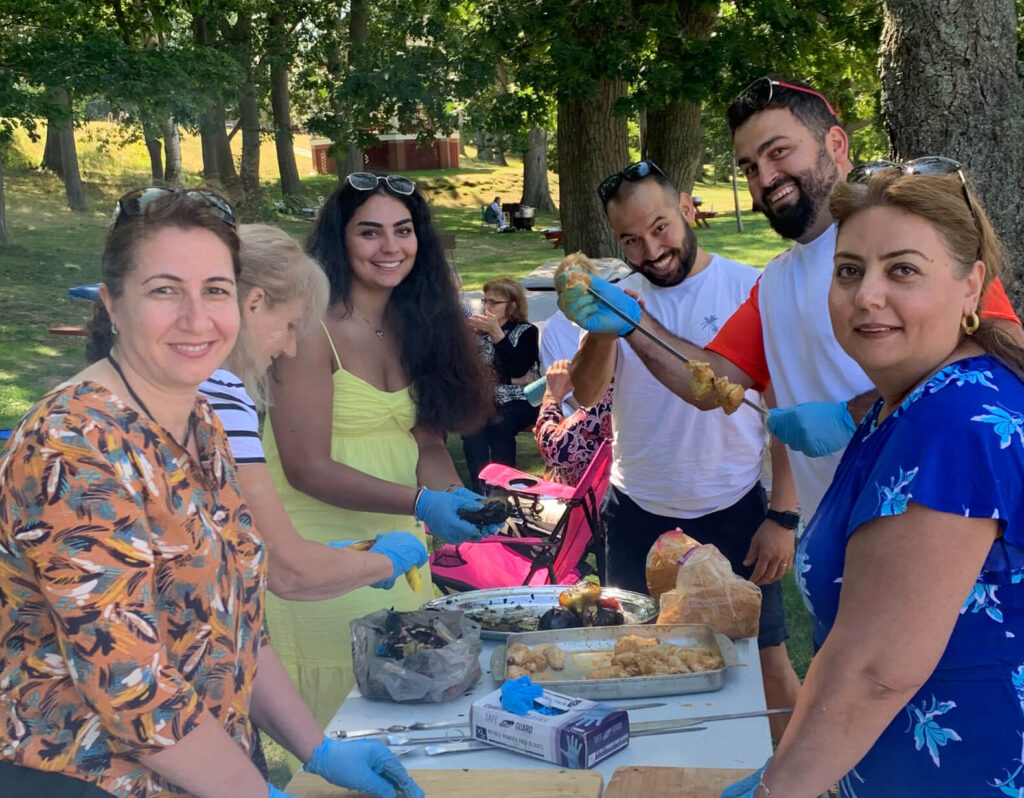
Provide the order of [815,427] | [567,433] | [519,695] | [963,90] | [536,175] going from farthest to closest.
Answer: [536,175], [567,433], [963,90], [815,427], [519,695]

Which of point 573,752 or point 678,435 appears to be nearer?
point 573,752

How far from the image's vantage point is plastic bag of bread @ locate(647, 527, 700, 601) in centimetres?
273

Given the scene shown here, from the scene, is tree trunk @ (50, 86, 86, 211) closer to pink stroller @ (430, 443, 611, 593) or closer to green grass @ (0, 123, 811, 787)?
green grass @ (0, 123, 811, 787)

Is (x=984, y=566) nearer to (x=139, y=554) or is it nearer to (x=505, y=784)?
(x=505, y=784)

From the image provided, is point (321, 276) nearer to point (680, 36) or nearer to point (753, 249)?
point (680, 36)

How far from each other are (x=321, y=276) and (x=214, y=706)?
1.13 metres

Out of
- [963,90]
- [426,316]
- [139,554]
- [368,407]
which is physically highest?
[963,90]

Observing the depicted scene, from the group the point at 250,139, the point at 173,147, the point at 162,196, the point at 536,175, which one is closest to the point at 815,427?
the point at 162,196

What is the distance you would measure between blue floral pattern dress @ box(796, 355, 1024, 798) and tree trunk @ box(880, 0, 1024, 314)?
3305 mm

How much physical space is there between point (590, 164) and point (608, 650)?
22.3 feet

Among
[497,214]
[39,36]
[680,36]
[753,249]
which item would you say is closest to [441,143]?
[497,214]

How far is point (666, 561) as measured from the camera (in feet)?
8.96

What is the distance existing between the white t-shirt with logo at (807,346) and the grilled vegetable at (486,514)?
2.55 feet

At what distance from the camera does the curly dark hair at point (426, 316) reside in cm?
298
